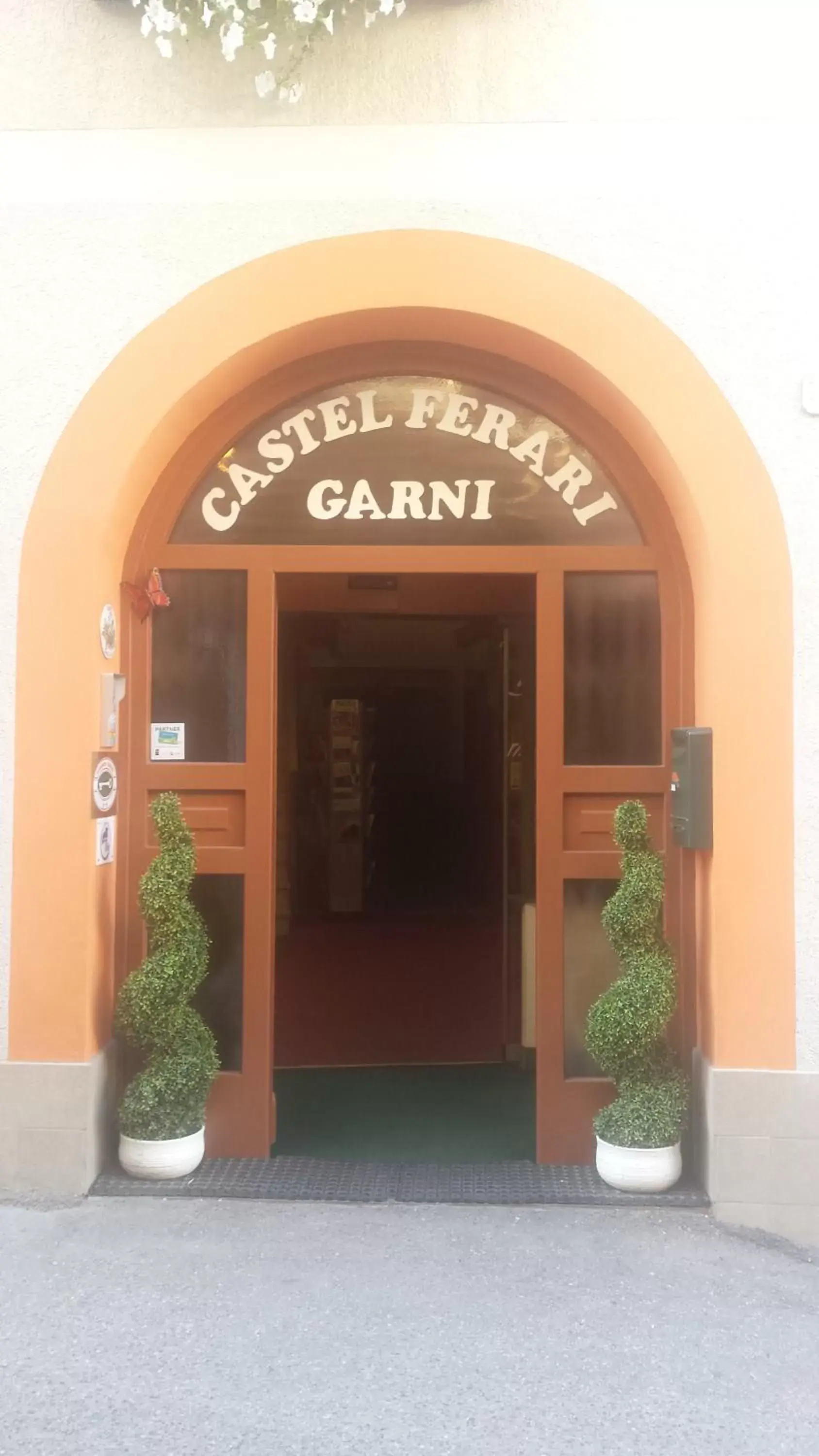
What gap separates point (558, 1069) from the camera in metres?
4.21

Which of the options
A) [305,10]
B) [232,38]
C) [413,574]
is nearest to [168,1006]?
[413,574]

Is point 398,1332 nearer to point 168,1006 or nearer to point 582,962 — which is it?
point 168,1006

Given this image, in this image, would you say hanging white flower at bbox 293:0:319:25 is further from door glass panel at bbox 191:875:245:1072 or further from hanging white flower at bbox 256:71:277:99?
door glass panel at bbox 191:875:245:1072

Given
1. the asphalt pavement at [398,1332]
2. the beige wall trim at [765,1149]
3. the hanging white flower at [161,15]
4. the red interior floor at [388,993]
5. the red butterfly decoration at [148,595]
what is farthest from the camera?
the red interior floor at [388,993]

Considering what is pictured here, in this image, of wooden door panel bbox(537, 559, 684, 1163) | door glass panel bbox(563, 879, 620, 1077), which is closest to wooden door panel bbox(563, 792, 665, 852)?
wooden door panel bbox(537, 559, 684, 1163)

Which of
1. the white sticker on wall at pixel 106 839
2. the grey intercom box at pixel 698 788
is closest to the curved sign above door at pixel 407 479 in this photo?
the grey intercom box at pixel 698 788

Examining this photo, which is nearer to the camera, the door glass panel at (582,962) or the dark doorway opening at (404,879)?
the door glass panel at (582,962)

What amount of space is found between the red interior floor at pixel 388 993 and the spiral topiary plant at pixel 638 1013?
1.90 m

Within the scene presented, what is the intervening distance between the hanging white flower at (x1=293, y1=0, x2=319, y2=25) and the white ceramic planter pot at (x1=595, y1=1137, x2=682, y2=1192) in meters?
4.17

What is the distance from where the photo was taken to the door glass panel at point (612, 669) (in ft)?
14.0

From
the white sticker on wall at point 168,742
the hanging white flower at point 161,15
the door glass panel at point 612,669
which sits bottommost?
the white sticker on wall at point 168,742

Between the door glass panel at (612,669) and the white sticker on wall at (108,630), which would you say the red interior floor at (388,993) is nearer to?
the door glass panel at (612,669)

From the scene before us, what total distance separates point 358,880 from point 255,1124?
19.0 feet

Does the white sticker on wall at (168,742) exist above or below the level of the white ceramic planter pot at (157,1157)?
above
